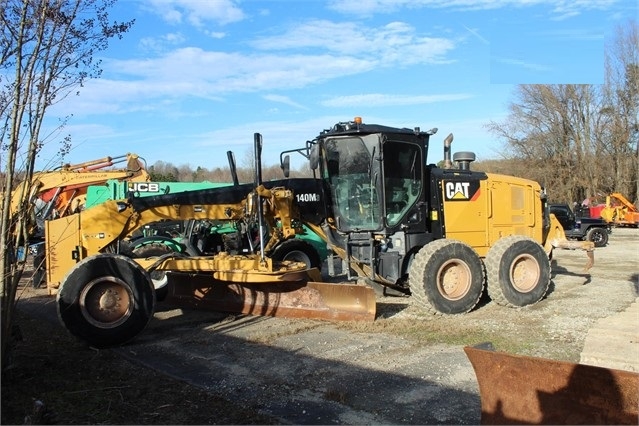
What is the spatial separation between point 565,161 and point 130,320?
135 feet

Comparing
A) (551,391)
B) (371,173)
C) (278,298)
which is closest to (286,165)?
(371,173)

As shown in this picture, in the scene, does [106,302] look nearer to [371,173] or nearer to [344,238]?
[344,238]

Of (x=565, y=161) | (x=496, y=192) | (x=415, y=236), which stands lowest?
(x=415, y=236)

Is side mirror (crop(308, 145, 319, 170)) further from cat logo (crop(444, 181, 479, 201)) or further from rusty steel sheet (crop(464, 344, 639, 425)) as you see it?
rusty steel sheet (crop(464, 344, 639, 425))

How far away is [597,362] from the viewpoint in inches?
234

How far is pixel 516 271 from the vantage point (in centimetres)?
917

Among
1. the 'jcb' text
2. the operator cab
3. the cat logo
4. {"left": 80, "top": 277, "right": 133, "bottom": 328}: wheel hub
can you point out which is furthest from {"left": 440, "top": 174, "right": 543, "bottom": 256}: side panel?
the 'jcb' text

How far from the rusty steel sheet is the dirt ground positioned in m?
0.87

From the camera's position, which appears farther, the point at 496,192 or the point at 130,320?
the point at 496,192

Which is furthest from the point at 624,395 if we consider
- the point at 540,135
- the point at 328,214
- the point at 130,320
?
the point at 540,135

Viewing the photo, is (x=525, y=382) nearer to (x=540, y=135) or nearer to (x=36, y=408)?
(x=36, y=408)

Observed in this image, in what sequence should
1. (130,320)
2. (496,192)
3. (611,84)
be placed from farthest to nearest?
(611,84)
(496,192)
(130,320)

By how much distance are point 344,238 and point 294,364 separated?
3045 mm

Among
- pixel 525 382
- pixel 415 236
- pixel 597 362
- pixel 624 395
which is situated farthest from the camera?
pixel 415 236
